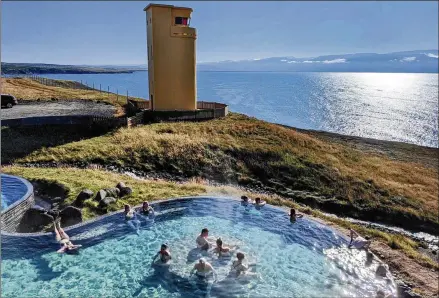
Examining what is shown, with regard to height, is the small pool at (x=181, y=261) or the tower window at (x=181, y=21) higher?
the tower window at (x=181, y=21)

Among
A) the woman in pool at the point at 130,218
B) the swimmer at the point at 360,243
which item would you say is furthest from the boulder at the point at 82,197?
the swimmer at the point at 360,243

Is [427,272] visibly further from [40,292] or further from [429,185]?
[429,185]

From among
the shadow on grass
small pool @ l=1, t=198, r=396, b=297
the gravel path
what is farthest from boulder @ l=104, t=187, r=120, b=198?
the gravel path

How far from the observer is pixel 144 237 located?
52.2 feet

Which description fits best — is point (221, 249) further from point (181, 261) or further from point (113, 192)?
point (113, 192)

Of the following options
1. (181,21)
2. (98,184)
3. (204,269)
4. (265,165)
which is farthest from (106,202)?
(181,21)

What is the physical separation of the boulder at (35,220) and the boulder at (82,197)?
174 cm

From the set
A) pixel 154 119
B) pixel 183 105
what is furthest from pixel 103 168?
pixel 183 105

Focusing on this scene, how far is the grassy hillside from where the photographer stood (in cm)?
2609

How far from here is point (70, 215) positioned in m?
16.3

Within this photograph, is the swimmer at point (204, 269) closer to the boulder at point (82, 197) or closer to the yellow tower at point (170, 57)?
the boulder at point (82, 197)

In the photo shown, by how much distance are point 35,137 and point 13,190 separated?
41.2 feet

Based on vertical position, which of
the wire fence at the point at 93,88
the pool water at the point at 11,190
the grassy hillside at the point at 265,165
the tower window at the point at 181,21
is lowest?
the grassy hillside at the point at 265,165

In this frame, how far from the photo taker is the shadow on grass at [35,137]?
26.1m
